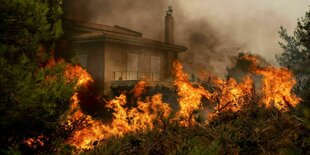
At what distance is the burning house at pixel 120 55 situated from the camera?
2352 cm

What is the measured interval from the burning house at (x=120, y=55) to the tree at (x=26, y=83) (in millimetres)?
13396

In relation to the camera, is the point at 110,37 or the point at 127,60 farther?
the point at 127,60

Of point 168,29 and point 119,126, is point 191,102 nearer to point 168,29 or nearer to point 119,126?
point 119,126

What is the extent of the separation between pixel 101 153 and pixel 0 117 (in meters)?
2.44

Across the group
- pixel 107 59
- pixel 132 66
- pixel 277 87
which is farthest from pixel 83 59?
pixel 277 87

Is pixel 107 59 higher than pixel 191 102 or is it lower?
higher

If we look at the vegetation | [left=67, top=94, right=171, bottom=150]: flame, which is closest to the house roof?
[left=67, top=94, right=171, bottom=150]: flame

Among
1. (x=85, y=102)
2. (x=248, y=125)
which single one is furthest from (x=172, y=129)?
(x=85, y=102)

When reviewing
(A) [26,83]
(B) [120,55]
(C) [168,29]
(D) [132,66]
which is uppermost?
(C) [168,29]

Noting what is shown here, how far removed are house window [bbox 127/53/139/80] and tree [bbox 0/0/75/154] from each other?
1550cm

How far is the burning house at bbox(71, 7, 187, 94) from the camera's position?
23.5 metres

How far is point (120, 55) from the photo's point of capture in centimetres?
2477

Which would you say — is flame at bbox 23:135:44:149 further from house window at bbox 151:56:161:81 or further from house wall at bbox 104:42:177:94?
house window at bbox 151:56:161:81

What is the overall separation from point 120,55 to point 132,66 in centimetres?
146
